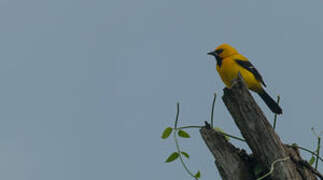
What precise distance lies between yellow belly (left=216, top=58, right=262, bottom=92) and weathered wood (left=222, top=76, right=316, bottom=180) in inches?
142

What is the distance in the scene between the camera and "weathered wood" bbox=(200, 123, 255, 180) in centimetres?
356

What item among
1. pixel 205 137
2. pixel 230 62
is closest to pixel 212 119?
pixel 205 137

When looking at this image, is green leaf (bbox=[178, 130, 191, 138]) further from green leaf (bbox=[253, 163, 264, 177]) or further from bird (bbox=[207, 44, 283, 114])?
bird (bbox=[207, 44, 283, 114])

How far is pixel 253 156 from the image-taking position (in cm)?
368

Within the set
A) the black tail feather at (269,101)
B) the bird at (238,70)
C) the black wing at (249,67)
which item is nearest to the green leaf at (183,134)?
the bird at (238,70)

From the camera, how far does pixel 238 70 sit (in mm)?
7211

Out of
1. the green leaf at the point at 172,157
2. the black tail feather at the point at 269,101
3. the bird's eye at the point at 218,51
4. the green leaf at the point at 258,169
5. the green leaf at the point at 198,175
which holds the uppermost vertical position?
the bird's eye at the point at 218,51

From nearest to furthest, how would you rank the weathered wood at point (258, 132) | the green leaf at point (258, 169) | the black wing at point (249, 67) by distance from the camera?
the weathered wood at point (258, 132), the green leaf at point (258, 169), the black wing at point (249, 67)

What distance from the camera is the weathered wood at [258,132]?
3.48 m

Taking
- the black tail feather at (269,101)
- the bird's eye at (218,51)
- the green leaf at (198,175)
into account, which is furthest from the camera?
the bird's eye at (218,51)

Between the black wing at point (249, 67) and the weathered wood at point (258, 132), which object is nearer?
the weathered wood at point (258, 132)

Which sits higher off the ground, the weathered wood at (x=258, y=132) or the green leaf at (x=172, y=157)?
the weathered wood at (x=258, y=132)

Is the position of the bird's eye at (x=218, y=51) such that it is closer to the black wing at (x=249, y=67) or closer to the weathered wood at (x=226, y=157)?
the black wing at (x=249, y=67)

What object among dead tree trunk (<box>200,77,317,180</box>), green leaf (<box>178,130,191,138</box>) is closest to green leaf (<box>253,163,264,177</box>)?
dead tree trunk (<box>200,77,317,180</box>)
